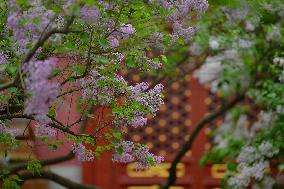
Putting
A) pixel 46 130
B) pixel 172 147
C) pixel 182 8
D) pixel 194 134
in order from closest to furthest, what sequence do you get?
pixel 182 8 < pixel 46 130 < pixel 194 134 < pixel 172 147

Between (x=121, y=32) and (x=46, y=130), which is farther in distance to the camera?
(x=46, y=130)

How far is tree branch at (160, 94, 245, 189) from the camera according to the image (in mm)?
9242

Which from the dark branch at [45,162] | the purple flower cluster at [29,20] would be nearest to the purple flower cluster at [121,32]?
the purple flower cluster at [29,20]

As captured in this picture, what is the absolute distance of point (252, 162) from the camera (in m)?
8.23

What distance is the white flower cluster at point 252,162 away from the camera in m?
7.88

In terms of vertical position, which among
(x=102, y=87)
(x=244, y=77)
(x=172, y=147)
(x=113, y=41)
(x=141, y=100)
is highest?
(x=113, y=41)

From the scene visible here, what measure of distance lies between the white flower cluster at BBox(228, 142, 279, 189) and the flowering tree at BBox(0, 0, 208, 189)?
2640 millimetres

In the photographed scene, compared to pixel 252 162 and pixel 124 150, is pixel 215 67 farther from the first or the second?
pixel 124 150

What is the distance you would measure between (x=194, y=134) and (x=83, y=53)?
15.9 feet

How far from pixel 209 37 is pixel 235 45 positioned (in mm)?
527

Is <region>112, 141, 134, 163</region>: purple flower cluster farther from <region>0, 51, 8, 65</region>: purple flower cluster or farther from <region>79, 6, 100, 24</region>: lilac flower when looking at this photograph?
<region>79, 6, 100, 24</region>: lilac flower

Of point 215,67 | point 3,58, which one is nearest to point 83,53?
point 3,58

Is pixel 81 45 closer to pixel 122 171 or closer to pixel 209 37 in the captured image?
pixel 209 37

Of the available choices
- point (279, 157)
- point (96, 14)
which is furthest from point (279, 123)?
point (96, 14)
